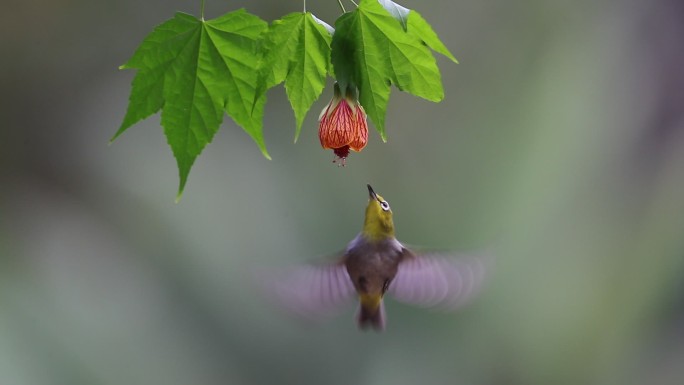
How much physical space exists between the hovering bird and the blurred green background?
1074 millimetres

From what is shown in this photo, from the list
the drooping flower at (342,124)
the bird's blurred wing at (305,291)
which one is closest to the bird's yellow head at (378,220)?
the bird's blurred wing at (305,291)

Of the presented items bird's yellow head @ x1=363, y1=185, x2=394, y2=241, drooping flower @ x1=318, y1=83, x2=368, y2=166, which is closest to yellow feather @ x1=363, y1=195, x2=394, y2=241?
bird's yellow head @ x1=363, y1=185, x2=394, y2=241

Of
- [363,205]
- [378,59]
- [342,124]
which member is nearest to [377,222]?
[342,124]

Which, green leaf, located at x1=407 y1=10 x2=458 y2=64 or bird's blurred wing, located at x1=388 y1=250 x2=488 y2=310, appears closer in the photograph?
green leaf, located at x1=407 y1=10 x2=458 y2=64

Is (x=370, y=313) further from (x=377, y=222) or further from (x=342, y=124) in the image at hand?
(x=342, y=124)

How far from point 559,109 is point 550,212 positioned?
34 centimetres

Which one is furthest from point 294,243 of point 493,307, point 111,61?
point 111,61

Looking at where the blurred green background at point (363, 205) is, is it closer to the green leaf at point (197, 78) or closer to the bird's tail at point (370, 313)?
the bird's tail at point (370, 313)

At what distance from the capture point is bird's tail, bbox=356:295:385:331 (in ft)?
4.79

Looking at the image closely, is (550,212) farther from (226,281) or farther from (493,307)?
(226,281)

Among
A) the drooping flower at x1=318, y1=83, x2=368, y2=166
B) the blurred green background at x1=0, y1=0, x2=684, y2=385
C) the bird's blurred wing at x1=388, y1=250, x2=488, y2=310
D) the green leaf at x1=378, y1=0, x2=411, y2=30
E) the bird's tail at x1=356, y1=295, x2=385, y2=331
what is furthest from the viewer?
the blurred green background at x1=0, y1=0, x2=684, y2=385

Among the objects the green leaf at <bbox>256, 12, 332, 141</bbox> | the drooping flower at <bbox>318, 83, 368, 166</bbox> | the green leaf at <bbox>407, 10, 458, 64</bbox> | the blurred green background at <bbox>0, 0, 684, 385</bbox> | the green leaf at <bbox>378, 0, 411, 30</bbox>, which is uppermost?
the green leaf at <bbox>378, 0, 411, 30</bbox>

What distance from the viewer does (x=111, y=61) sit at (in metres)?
2.46

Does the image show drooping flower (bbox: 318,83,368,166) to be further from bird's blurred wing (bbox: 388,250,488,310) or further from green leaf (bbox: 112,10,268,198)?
bird's blurred wing (bbox: 388,250,488,310)
